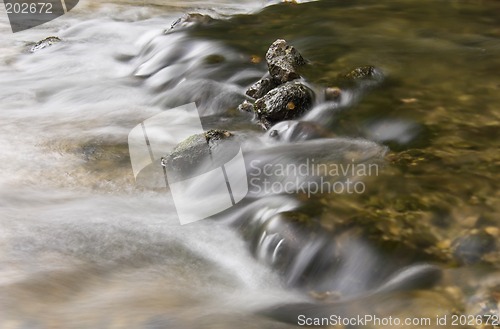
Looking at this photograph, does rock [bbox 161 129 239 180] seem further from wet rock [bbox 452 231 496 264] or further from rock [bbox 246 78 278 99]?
wet rock [bbox 452 231 496 264]

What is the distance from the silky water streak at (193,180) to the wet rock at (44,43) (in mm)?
3695

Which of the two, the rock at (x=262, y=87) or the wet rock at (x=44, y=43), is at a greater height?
the rock at (x=262, y=87)

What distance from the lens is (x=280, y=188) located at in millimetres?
4312

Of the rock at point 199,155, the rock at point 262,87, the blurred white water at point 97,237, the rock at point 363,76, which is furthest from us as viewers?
the rock at point 262,87

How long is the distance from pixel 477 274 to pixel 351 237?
728 mm

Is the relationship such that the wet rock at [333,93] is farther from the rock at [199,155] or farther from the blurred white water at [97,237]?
the blurred white water at [97,237]

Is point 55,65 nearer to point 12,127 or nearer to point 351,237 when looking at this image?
point 12,127

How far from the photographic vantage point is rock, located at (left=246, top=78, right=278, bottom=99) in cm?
588

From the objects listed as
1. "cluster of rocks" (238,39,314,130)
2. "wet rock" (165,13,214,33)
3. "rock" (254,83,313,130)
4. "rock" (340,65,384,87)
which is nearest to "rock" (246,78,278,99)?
"cluster of rocks" (238,39,314,130)

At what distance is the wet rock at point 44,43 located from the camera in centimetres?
862

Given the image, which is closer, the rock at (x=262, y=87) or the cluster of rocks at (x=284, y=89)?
the cluster of rocks at (x=284, y=89)

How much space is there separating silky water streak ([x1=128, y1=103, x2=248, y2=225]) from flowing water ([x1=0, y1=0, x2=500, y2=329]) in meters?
0.11

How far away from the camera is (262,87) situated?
590 centimetres

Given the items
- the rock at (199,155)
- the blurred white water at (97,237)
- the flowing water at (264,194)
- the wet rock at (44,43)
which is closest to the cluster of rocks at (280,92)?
the flowing water at (264,194)
